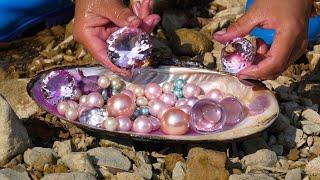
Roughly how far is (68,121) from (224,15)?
1.02m

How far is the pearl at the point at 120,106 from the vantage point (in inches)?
78.6

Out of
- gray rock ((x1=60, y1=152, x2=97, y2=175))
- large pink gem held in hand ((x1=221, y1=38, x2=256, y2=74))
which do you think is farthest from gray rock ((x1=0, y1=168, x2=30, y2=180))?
large pink gem held in hand ((x1=221, y1=38, x2=256, y2=74))

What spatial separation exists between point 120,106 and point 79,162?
10.5 inches

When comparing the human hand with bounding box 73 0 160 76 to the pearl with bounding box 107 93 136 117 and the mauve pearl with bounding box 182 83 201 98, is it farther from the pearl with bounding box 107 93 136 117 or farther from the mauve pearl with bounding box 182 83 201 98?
the mauve pearl with bounding box 182 83 201 98

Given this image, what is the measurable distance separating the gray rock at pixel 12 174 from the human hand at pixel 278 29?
652 millimetres

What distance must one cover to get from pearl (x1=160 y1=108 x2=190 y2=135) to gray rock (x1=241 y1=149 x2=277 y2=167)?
7.5 inches

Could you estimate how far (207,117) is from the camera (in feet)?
6.27

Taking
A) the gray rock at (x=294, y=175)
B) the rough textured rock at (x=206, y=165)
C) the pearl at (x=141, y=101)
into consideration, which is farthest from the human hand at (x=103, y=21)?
the gray rock at (x=294, y=175)

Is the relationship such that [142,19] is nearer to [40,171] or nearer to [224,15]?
[40,171]

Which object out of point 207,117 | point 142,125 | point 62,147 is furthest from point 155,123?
point 62,147

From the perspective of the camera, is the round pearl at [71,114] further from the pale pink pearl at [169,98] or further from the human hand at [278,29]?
the human hand at [278,29]

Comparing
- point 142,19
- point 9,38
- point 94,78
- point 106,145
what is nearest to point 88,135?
point 106,145

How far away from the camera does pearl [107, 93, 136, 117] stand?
2.00 metres

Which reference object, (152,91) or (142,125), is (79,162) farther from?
(152,91)
